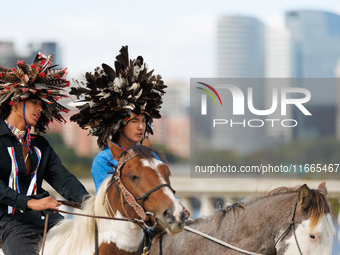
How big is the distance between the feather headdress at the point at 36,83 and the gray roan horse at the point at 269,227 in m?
1.56

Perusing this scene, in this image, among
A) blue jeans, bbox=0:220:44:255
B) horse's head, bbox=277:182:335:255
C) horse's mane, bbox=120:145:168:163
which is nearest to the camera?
horse's mane, bbox=120:145:168:163

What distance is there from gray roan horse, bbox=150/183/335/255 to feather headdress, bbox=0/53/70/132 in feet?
5.11

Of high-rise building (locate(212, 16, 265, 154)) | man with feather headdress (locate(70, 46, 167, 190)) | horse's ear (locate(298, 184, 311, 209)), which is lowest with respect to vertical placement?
horse's ear (locate(298, 184, 311, 209))

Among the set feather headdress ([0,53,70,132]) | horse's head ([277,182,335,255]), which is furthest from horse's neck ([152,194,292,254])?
feather headdress ([0,53,70,132])

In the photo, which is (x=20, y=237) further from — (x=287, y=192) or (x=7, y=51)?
(x=7, y=51)

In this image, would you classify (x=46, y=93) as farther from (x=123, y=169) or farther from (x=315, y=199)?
(x=315, y=199)

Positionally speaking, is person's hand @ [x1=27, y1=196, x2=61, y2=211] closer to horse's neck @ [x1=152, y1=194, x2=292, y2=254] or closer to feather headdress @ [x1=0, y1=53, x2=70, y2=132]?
feather headdress @ [x1=0, y1=53, x2=70, y2=132]

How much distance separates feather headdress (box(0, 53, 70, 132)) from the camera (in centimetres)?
365

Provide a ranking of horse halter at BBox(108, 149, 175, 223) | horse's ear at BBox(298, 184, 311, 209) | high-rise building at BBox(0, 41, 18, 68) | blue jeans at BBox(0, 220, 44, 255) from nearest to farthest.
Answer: horse halter at BBox(108, 149, 175, 223) < blue jeans at BBox(0, 220, 44, 255) < horse's ear at BBox(298, 184, 311, 209) < high-rise building at BBox(0, 41, 18, 68)

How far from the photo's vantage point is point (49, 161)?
154 inches

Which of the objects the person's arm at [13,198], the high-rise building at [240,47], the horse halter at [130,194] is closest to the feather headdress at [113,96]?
the horse halter at [130,194]

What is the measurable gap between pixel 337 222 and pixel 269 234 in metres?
3.38

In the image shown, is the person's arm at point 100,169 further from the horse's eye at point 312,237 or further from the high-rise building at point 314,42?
the high-rise building at point 314,42

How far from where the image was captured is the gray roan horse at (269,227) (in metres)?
3.63
